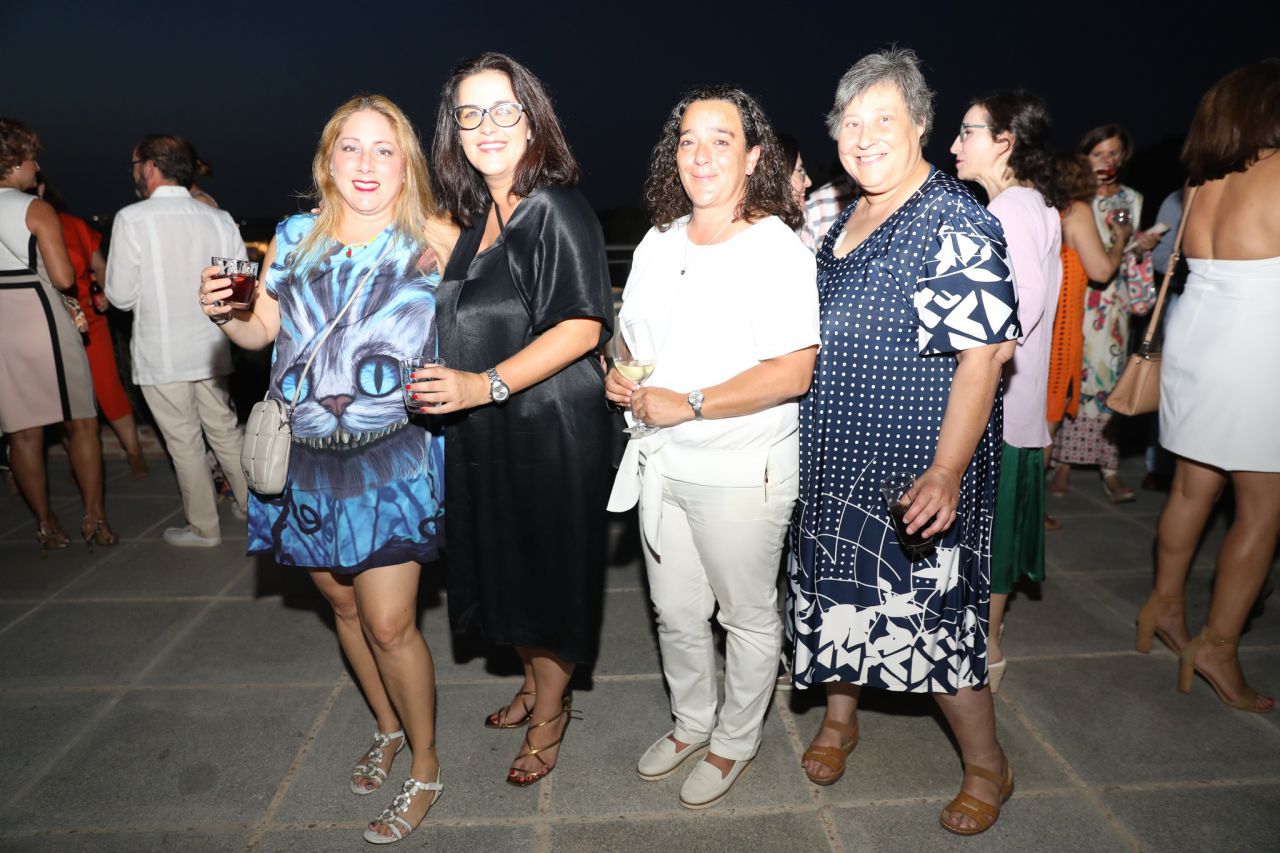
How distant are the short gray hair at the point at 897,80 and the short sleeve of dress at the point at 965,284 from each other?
27 centimetres

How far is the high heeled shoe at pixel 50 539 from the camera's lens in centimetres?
488

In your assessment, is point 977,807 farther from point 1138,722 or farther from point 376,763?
point 376,763

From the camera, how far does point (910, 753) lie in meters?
2.84

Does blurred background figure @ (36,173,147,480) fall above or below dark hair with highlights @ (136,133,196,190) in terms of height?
below

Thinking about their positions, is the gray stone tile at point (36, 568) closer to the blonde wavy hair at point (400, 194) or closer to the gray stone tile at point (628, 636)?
the gray stone tile at point (628, 636)

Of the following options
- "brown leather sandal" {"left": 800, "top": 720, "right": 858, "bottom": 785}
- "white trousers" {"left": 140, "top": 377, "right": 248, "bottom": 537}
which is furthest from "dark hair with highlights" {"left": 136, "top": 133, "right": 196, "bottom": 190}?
"brown leather sandal" {"left": 800, "top": 720, "right": 858, "bottom": 785}

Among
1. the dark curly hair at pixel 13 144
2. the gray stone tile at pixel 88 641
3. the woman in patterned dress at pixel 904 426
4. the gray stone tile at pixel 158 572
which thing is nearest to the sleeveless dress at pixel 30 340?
the dark curly hair at pixel 13 144

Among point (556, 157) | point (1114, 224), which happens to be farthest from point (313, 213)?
point (1114, 224)

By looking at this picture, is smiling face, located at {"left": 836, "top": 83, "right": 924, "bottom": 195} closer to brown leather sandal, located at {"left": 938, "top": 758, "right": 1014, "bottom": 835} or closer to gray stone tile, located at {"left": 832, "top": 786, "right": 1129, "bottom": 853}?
brown leather sandal, located at {"left": 938, "top": 758, "right": 1014, "bottom": 835}

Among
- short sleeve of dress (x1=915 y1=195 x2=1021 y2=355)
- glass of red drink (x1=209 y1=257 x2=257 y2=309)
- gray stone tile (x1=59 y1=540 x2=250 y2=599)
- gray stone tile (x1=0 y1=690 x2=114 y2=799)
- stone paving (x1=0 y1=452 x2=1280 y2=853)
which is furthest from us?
gray stone tile (x1=59 y1=540 x2=250 y2=599)

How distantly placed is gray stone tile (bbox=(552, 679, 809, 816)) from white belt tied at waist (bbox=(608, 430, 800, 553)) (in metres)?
0.84

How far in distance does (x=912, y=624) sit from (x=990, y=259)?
1.03m

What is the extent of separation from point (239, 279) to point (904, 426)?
1.88 m

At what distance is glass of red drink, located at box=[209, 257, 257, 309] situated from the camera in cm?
225
